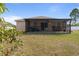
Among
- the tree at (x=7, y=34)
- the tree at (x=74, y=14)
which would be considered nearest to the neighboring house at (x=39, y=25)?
the tree at (x=74, y=14)

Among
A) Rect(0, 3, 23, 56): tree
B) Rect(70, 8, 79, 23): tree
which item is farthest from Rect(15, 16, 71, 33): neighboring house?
Rect(0, 3, 23, 56): tree

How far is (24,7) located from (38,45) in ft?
4.73

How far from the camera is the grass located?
6489mm

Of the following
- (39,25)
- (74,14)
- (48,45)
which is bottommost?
(48,45)

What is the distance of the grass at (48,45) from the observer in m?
6.49

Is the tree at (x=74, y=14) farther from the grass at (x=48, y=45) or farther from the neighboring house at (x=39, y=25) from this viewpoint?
the grass at (x=48, y=45)

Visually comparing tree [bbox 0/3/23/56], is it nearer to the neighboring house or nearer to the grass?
the grass

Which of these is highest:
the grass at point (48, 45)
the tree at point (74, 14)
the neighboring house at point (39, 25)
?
the tree at point (74, 14)

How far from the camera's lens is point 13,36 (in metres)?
4.31

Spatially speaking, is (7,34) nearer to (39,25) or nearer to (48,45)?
(48,45)

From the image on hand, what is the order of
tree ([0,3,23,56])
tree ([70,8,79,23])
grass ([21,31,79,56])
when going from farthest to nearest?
1. tree ([70,8,79,23])
2. grass ([21,31,79,56])
3. tree ([0,3,23,56])

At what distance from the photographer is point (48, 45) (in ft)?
23.6

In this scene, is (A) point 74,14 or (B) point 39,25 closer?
(A) point 74,14

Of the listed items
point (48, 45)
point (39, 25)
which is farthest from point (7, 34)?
point (39, 25)
